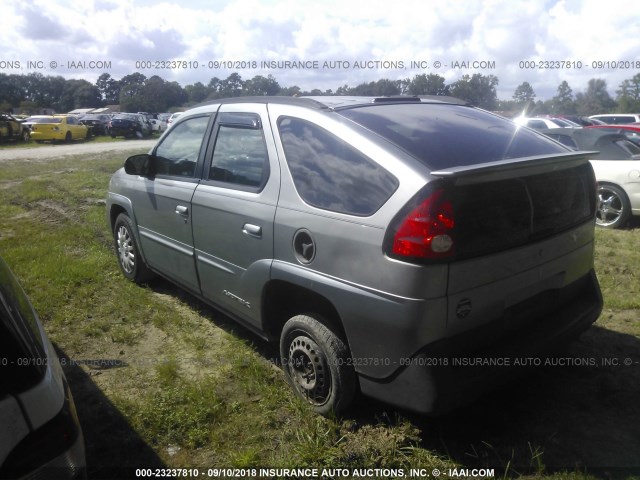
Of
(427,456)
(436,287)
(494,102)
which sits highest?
(494,102)

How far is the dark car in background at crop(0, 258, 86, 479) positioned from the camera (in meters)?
1.70

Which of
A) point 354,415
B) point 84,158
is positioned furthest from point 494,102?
point 84,158

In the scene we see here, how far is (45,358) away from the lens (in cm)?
197

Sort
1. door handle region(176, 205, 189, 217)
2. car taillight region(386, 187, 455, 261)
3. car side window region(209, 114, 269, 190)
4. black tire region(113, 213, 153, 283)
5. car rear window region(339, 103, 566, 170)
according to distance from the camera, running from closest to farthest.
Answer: car taillight region(386, 187, 455, 261)
car rear window region(339, 103, 566, 170)
car side window region(209, 114, 269, 190)
door handle region(176, 205, 189, 217)
black tire region(113, 213, 153, 283)

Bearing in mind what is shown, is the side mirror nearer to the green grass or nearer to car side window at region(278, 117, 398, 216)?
the green grass

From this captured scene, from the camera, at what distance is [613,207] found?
743 cm

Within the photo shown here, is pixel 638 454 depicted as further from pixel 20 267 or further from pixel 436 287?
pixel 20 267

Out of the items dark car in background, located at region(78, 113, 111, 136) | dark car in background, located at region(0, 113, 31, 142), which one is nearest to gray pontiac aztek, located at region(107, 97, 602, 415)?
dark car in background, located at region(0, 113, 31, 142)

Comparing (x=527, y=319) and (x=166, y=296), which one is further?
(x=166, y=296)

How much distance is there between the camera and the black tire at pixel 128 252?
5094mm

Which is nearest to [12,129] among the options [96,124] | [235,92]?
[96,124]

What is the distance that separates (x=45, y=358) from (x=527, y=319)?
2.36 metres

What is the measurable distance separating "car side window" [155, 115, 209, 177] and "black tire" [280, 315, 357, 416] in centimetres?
163

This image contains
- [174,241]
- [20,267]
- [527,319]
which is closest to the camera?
[527,319]
